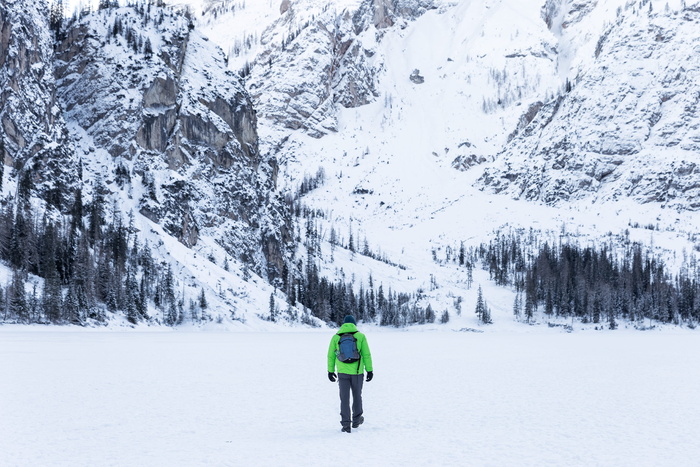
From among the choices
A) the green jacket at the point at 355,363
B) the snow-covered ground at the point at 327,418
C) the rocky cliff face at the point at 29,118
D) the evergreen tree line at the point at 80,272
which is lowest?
the snow-covered ground at the point at 327,418

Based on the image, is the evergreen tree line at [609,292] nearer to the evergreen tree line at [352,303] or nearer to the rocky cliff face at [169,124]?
the evergreen tree line at [352,303]

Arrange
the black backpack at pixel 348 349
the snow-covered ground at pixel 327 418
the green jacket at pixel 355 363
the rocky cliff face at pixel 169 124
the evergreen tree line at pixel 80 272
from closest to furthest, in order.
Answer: the snow-covered ground at pixel 327 418 < the black backpack at pixel 348 349 < the green jacket at pixel 355 363 < the evergreen tree line at pixel 80 272 < the rocky cliff face at pixel 169 124

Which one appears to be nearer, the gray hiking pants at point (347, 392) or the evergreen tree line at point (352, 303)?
the gray hiking pants at point (347, 392)

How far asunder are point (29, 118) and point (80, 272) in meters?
38.3

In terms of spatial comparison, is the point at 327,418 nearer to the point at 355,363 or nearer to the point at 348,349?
the point at 355,363

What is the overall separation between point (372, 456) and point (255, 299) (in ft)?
345

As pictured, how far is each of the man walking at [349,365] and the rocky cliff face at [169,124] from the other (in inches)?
4519

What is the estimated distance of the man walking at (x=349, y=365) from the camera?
1631 centimetres

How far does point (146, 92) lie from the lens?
139m

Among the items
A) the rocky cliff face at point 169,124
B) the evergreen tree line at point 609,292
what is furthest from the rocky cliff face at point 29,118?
the evergreen tree line at point 609,292

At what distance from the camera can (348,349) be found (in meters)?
16.3

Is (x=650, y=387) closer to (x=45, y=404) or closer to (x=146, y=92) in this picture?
(x=45, y=404)

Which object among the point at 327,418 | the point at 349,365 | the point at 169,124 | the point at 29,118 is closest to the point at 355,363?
the point at 349,365

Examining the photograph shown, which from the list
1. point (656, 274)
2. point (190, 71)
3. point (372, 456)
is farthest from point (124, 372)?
point (656, 274)
